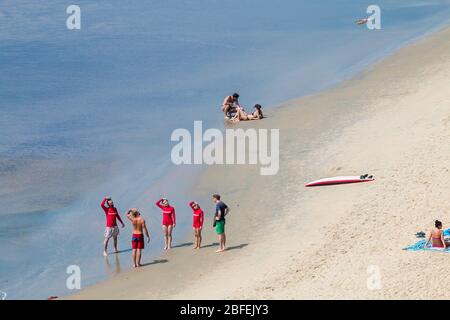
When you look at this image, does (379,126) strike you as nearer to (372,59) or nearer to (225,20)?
(372,59)

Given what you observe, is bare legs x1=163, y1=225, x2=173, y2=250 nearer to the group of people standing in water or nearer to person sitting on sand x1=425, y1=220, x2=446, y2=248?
the group of people standing in water

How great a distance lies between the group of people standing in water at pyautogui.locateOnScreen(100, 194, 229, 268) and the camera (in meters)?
19.3

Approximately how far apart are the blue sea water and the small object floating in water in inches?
124

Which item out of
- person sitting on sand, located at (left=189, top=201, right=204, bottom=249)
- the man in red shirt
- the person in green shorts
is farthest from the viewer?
the man in red shirt

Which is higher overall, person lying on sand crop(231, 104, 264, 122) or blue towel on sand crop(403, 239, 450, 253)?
person lying on sand crop(231, 104, 264, 122)

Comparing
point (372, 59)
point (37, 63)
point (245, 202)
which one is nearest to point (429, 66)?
point (372, 59)

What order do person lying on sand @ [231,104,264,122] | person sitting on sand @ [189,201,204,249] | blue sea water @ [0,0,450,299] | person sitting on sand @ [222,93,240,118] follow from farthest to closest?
1. person sitting on sand @ [222,93,240,118]
2. person lying on sand @ [231,104,264,122]
3. blue sea water @ [0,0,450,299]
4. person sitting on sand @ [189,201,204,249]

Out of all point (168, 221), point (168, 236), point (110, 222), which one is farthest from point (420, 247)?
point (110, 222)

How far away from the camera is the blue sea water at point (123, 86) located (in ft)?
71.6

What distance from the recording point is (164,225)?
20109 millimetres

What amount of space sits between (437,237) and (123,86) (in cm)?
1899

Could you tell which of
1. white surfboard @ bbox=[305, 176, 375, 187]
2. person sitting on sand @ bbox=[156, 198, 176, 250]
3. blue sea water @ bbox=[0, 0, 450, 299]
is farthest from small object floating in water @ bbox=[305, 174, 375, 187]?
person sitting on sand @ bbox=[156, 198, 176, 250]
